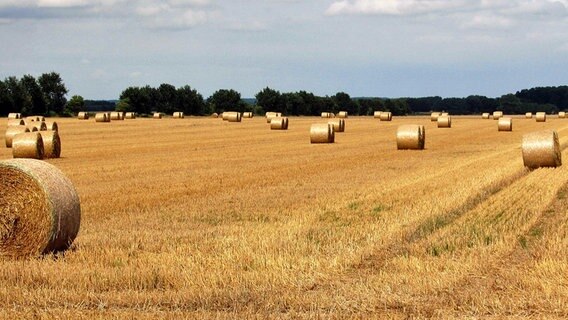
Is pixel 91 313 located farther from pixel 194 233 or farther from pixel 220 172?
pixel 220 172

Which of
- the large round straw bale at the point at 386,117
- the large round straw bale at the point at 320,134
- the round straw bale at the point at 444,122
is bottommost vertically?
the large round straw bale at the point at 386,117

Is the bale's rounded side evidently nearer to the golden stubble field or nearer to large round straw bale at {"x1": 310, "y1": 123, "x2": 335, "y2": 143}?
large round straw bale at {"x1": 310, "y1": 123, "x2": 335, "y2": 143}

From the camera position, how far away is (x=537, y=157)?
22.7 metres

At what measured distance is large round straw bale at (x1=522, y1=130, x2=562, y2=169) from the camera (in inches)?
888

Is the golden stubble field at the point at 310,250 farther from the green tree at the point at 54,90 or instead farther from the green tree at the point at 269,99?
the green tree at the point at 269,99

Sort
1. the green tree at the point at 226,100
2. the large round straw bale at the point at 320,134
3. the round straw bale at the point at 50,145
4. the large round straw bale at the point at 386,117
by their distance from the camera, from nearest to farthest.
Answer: the round straw bale at the point at 50,145 → the large round straw bale at the point at 320,134 → the large round straw bale at the point at 386,117 → the green tree at the point at 226,100

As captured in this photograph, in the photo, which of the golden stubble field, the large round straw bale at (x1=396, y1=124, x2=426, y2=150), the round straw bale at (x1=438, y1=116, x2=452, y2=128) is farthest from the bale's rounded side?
the golden stubble field

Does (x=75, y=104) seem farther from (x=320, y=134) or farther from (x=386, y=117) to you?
(x=320, y=134)

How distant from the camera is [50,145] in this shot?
30750 mm

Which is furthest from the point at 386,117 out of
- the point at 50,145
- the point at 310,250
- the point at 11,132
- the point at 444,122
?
the point at 310,250

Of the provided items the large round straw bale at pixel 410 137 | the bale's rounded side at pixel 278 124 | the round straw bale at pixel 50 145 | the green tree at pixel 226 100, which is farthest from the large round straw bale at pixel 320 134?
the green tree at pixel 226 100

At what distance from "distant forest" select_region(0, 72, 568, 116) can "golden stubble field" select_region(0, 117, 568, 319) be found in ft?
254

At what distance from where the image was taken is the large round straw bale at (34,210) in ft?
36.0

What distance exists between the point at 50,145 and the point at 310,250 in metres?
21.3
